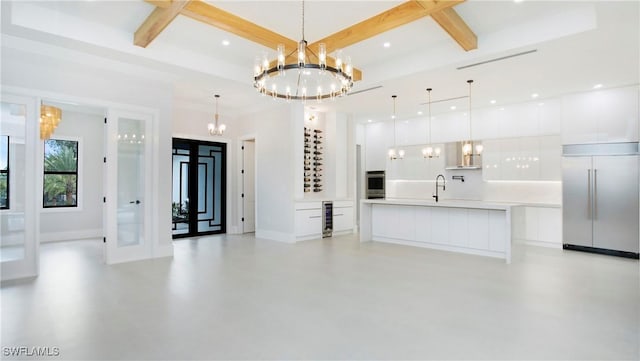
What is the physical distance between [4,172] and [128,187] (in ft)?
4.87

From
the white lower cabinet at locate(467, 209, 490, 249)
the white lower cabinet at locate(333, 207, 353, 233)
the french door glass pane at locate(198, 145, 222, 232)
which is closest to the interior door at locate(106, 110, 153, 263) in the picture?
the french door glass pane at locate(198, 145, 222, 232)

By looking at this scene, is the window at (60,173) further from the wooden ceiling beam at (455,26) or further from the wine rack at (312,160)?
the wooden ceiling beam at (455,26)

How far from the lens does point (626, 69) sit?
5.10 meters

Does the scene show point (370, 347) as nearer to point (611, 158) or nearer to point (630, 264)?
point (630, 264)

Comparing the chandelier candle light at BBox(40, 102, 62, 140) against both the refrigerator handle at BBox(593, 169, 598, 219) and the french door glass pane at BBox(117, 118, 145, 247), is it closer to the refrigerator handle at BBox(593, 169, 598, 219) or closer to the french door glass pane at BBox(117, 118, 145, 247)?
the french door glass pane at BBox(117, 118, 145, 247)

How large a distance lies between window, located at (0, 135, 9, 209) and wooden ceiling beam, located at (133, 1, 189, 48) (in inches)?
83.4

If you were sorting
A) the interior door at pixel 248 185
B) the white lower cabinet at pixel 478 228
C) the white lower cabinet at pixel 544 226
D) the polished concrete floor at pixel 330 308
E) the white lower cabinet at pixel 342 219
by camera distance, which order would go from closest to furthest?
the polished concrete floor at pixel 330 308 → the white lower cabinet at pixel 478 228 → the white lower cabinet at pixel 544 226 → the white lower cabinet at pixel 342 219 → the interior door at pixel 248 185

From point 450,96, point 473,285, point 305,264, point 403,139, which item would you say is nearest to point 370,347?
point 473,285

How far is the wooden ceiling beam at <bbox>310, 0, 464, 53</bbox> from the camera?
3.54m

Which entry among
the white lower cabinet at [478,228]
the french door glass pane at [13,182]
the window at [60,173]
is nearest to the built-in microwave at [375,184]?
the white lower cabinet at [478,228]

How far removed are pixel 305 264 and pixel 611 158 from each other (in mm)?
5560

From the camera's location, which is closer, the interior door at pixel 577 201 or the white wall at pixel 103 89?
the white wall at pixel 103 89

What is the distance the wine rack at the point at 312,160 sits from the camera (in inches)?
315

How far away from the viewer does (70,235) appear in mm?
7668
